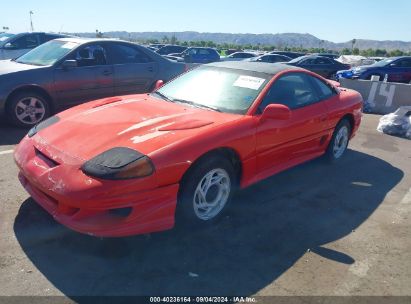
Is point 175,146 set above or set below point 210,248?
above

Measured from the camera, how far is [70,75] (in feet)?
21.1

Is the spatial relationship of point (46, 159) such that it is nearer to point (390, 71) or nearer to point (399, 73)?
point (390, 71)

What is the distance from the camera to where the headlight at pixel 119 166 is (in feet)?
8.93

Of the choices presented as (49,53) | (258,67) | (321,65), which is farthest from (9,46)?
(321,65)

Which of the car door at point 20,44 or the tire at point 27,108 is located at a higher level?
the car door at point 20,44

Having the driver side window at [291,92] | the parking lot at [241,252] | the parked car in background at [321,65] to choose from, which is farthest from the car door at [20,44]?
the parked car in background at [321,65]

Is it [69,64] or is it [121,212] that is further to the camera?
[69,64]

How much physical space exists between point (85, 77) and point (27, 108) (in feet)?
3.56

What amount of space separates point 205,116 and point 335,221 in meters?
1.64

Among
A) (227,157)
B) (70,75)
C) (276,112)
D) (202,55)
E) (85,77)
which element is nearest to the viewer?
(227,157)

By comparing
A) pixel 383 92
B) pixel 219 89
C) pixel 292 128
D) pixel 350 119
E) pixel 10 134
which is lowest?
pixel 10 134

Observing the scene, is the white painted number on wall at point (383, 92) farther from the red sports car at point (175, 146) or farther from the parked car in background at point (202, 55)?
the parked car in background at point (202, 55)

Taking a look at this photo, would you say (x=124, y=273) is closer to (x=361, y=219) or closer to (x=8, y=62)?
(x=361, y=219)

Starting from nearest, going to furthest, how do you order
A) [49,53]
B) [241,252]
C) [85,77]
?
[241,252] < [85,77] < [49,53]
